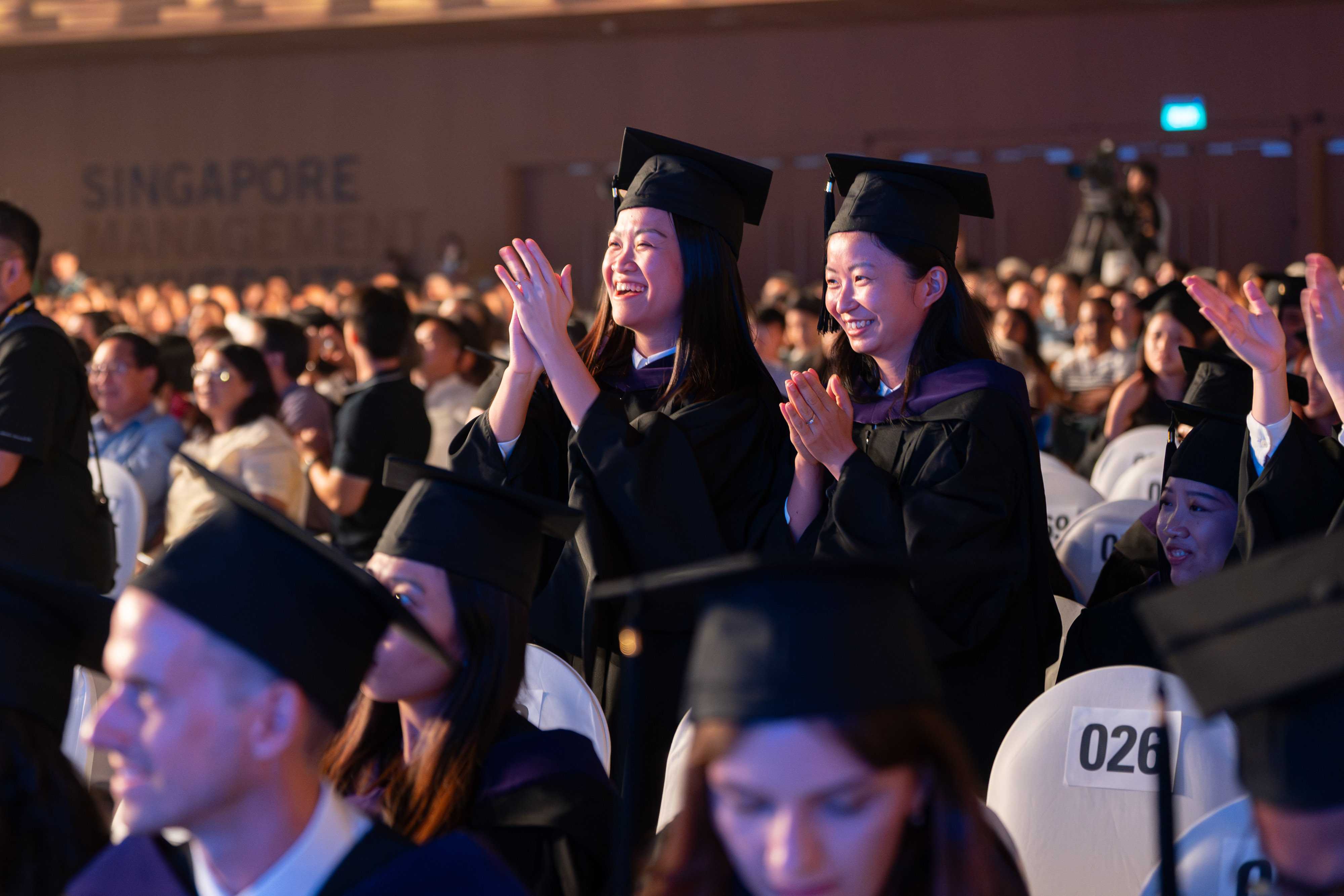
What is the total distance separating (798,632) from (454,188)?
1742 cm

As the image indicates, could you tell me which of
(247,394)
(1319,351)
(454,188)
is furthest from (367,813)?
(454,188)

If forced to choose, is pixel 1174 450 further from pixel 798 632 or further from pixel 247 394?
pixel 247 394

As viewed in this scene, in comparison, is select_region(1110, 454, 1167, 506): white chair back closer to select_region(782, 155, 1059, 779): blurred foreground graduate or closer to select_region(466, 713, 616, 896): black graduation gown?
select_region(782, 155, 1059, 779): blurred foreground graduate

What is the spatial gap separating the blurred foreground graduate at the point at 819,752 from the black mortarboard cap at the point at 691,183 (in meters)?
1.69

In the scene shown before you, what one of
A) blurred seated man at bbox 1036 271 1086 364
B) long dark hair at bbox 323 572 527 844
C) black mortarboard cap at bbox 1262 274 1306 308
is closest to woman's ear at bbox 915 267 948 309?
long dark hair at bbox 323 572 527 844

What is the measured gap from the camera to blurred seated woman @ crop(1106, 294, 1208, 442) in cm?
591

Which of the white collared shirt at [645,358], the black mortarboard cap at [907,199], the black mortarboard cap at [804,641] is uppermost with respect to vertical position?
the black mortarboard cap at [907,199]

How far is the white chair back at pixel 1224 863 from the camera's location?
1.93 meters

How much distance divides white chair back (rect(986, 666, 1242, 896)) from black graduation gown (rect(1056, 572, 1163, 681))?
0.70 metres

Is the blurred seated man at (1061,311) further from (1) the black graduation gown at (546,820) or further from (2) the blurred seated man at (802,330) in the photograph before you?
(1) the black graduation gown at (546,820)

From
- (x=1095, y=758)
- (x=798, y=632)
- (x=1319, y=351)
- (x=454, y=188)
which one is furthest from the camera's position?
(x=454, y=188)

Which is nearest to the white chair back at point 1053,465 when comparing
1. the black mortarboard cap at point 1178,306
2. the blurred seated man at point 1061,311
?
the black mortarboard cap at point 1178,306

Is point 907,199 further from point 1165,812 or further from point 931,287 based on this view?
point 1165,812

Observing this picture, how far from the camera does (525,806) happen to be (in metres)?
2.11
